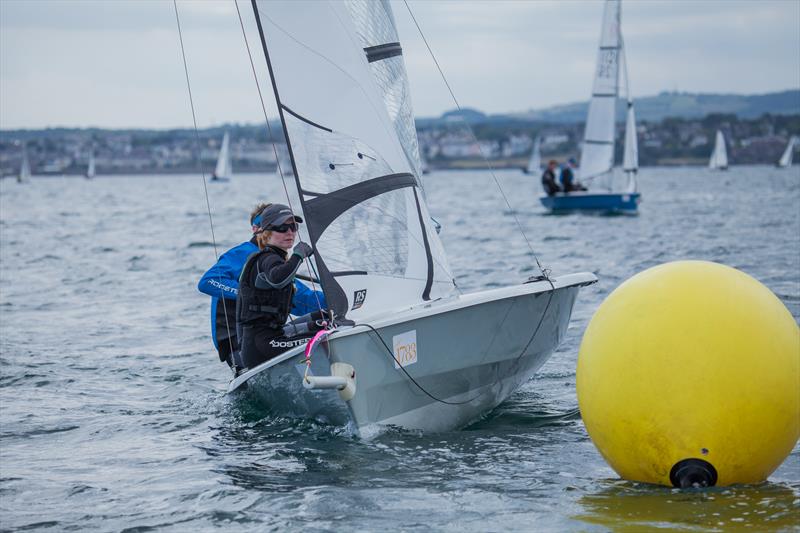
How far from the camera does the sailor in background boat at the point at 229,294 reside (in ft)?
22.5

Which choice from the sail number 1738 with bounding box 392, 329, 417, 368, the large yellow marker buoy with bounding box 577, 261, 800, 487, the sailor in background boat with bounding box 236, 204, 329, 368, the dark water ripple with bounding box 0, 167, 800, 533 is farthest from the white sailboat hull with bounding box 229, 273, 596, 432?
the large yellow marker buoy with bounding box 577, 261, 800, 487

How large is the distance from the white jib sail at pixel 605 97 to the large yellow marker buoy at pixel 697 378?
86.3 ft

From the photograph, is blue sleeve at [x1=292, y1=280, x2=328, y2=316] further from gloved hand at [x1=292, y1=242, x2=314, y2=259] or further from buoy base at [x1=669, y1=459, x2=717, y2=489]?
buoy base at [x1=669, y1=459, x2=717, y2=489]

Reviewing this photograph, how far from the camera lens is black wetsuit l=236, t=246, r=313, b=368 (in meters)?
6.02

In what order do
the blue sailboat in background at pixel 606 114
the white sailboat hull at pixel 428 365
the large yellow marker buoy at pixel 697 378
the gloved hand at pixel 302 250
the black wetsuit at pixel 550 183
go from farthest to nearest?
the blue sailboat in background at pixel 606 114 → the black wetsuit at pixel 550 183 → the gloved hand at pixel 302 250 → the white sailboat hull at pixel 428 365 → the large yellow marker buoy at pixel 697 378

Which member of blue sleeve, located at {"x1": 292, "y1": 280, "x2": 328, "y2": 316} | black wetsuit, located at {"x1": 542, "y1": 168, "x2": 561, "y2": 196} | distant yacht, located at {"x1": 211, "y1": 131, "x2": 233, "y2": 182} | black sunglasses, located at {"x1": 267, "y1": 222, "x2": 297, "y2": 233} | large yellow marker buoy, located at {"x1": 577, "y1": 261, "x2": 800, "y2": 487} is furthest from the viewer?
distant yacht, located at {"x1": 211, "y1": 131, "x2": 233, "y2": 182}

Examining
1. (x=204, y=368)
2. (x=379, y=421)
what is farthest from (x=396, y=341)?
(x=204, y=368)

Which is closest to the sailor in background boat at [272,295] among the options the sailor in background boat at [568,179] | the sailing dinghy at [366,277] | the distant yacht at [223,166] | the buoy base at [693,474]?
the sailing dinghy at [366,277]

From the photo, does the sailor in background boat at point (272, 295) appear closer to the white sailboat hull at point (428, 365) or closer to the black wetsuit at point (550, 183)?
the white sailboat hull at point (428, 365)

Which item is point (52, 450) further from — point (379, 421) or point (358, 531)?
point (358, 531)

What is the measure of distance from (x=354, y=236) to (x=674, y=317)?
2127mm

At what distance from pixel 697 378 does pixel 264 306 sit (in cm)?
261

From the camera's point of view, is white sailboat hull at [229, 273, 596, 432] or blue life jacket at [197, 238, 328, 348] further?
blue life jacket at [197, 238, 328, 348]

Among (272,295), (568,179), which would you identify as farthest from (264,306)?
(568,179)
